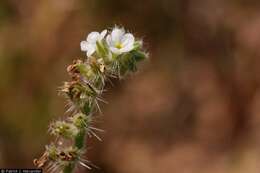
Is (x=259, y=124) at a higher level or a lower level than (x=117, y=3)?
lower

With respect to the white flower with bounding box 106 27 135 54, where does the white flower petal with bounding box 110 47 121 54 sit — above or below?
below

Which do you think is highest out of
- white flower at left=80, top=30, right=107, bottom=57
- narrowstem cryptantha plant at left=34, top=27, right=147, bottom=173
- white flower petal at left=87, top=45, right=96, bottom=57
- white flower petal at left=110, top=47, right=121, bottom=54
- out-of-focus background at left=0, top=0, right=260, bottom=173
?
out-of-focus background at left=0, top=0, right=260, bottom=173

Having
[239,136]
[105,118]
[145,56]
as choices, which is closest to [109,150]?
[105,118]

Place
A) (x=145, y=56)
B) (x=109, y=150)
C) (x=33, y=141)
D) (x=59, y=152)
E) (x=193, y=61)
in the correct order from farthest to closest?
(x=193, y=61)
(x=109, y=150)
(x=33, y=141)
(x=145, y=56)
(x=59, y=152)

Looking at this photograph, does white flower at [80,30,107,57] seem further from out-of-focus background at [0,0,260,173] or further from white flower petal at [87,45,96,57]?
out-of-focus background at [0,0,260,173]

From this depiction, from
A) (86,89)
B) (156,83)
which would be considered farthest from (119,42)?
(156,83)

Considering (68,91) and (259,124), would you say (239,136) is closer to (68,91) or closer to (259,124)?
(259,124)

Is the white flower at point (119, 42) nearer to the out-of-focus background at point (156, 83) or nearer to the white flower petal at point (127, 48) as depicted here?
the white flower petal at point (127, 48)

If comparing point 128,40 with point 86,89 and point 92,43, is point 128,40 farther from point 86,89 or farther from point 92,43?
point 86,89

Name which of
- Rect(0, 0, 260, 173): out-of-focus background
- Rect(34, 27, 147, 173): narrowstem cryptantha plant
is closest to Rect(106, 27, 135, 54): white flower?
Rect(34, 27, 147, 173): narrowstem cryptantha plant
